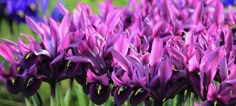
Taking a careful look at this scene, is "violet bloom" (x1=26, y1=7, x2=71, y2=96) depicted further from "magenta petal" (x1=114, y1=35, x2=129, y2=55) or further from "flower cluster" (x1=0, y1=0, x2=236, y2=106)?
"magenta petal" (x1=114, y1=35, x2=129, y2=55)

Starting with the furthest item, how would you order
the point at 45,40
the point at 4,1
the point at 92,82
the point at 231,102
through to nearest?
the point at 4,1, the point at 45,40, the point at 92,82, the point at 231,102

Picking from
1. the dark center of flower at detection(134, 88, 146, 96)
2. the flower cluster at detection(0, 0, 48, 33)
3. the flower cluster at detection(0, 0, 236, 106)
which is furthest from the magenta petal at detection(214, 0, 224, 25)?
the flower cluster at detection(0, 0, 48, 33)

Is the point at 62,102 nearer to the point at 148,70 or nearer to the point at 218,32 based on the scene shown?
the point at 148,70

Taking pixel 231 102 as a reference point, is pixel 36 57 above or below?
above

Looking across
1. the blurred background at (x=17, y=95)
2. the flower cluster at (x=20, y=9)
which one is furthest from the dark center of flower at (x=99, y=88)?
the flower cluster at (x=20, y=9)

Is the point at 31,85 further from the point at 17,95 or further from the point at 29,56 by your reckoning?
the point at 17,95

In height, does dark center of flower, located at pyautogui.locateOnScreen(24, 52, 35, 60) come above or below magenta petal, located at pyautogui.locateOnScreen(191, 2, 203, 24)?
above

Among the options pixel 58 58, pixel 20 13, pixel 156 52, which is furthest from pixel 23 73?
pixel 20 13

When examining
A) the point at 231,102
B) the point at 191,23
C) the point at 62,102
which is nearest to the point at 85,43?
the point at 62,102
